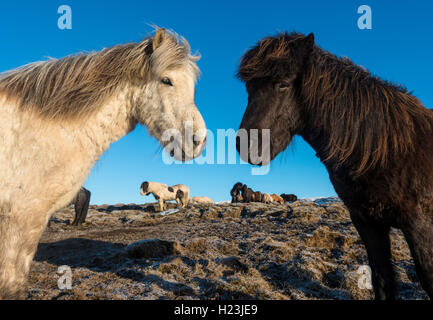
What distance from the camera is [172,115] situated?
9.62ft

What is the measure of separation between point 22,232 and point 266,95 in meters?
2.59

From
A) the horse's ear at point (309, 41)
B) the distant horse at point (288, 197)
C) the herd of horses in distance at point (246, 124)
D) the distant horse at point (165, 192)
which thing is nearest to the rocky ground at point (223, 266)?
the herd of horses in distance at point (246, 124)

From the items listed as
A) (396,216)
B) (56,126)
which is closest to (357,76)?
(396,216)

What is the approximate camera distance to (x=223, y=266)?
16.4ft

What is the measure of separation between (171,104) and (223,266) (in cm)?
326

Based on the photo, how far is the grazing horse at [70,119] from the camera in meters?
2.52

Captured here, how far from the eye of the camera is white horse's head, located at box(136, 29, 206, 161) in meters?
2.92

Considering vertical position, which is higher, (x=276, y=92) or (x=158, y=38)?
(x=158, y=38)

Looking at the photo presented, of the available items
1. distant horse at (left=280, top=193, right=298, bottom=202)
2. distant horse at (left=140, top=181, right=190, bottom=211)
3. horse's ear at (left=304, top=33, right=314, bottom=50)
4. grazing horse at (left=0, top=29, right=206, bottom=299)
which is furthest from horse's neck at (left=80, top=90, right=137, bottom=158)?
distant horse at (left=280, top=193, right=298, bottom=202)

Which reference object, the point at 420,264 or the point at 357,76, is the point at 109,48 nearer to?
the point at 357,76

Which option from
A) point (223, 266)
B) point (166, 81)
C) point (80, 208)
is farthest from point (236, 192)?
point (166, 81)

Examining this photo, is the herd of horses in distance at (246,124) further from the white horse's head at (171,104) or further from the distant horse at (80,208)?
the distant horse at (80,208)

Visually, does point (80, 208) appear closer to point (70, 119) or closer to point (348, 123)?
point (70, 119)

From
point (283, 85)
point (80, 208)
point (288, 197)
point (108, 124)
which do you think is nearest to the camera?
point (283, 85)
